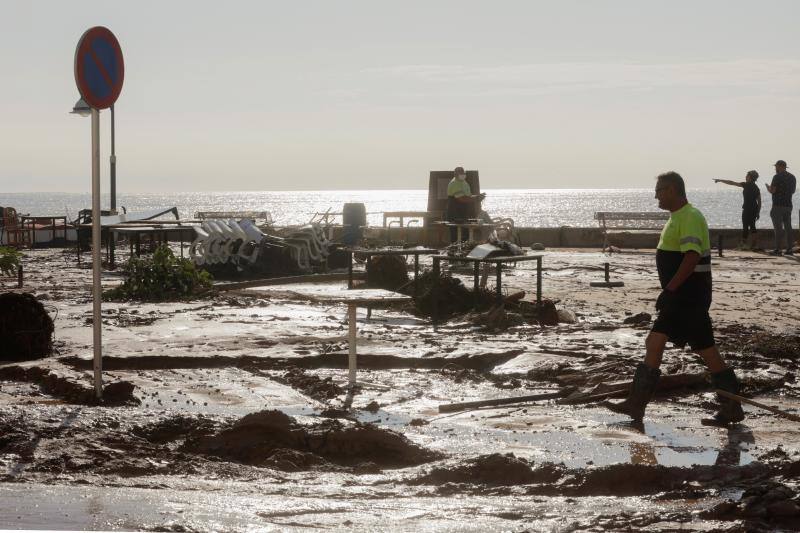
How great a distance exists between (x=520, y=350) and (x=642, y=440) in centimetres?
347

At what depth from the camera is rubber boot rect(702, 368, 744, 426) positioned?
7.55m

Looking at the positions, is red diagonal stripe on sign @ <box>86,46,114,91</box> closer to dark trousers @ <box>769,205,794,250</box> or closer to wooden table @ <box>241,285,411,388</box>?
wooden table @ <box>241,285,411,388</box>

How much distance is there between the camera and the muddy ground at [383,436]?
211 inches

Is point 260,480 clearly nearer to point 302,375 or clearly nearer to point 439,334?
point 302,375

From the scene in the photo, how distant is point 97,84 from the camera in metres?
8.11

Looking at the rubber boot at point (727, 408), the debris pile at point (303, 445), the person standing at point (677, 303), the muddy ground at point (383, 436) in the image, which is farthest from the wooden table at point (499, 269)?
the debris pile at point (303, 445)

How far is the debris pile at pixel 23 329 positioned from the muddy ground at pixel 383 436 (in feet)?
1.01

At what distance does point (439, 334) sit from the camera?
12.0 metres

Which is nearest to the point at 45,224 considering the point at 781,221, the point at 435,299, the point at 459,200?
the point at 459,200

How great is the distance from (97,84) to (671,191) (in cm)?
422

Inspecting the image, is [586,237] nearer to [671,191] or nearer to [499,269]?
[499,269]

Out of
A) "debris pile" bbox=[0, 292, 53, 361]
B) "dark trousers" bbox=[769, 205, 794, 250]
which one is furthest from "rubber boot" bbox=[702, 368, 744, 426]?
"dark trousers" bbox=[769, 205, 794, 250]

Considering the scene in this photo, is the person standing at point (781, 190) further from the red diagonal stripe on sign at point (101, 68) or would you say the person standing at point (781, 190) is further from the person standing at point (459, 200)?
the red diagonal stripe on sign at point (101, 68)

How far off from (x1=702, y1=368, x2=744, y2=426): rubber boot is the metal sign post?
14.7 ft
